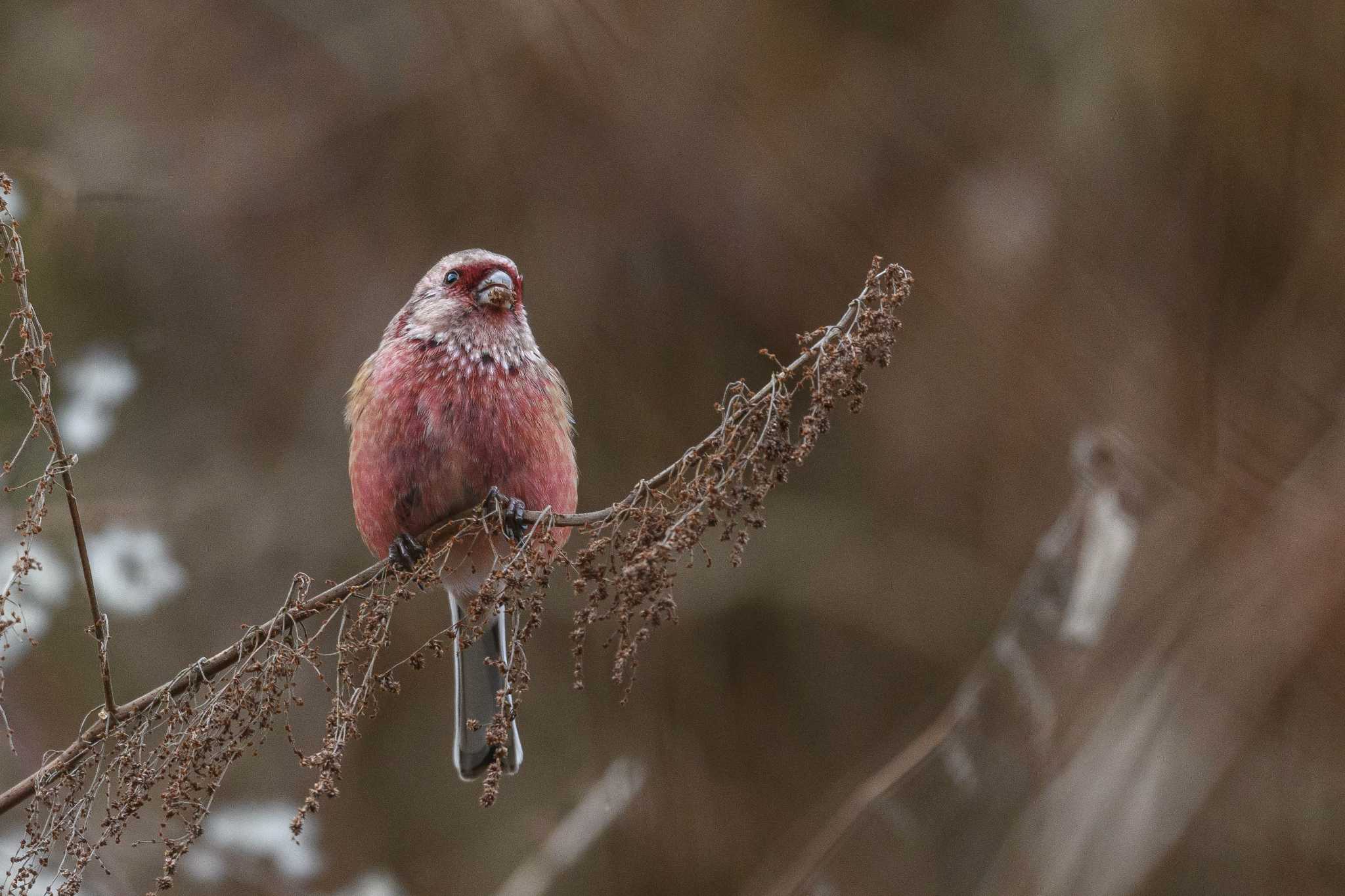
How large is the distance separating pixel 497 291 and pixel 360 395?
56 centimetres

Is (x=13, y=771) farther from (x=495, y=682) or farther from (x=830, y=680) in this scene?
(x=830, y=680)

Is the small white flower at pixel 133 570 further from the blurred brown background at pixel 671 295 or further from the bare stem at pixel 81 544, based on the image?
the bare stem at pixel 81 544

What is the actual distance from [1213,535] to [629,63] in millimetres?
3248

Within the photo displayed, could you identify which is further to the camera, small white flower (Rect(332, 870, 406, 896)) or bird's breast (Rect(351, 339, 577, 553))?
small white flower (Rect(332, 870, 406, 896))

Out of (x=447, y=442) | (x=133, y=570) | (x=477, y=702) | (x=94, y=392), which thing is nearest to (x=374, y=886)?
(x=477, y=702)

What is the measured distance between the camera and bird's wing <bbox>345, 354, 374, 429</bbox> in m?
4.24

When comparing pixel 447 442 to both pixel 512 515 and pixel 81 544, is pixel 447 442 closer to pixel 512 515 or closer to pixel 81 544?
pixel 512 515

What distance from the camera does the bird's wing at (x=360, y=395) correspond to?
4.24 meters

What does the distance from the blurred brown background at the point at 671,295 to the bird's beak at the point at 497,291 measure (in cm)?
108

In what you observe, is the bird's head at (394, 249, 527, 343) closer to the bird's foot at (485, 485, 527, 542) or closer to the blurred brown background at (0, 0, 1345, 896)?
the bird's foot at (485, 485, 527, 542)

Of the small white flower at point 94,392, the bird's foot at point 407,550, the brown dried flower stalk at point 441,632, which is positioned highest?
the small white flower at point 94,392

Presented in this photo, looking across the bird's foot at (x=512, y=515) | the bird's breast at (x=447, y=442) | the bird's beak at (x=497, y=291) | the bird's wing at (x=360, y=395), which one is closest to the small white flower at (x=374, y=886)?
the bird's breast at (x=447, y=442)

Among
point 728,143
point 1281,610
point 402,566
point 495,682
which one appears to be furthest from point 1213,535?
point 728,143

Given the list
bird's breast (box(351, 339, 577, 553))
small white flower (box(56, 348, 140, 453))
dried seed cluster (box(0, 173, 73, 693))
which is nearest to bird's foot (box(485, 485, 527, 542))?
bird's breast (box(351, 339, 577, 553))
